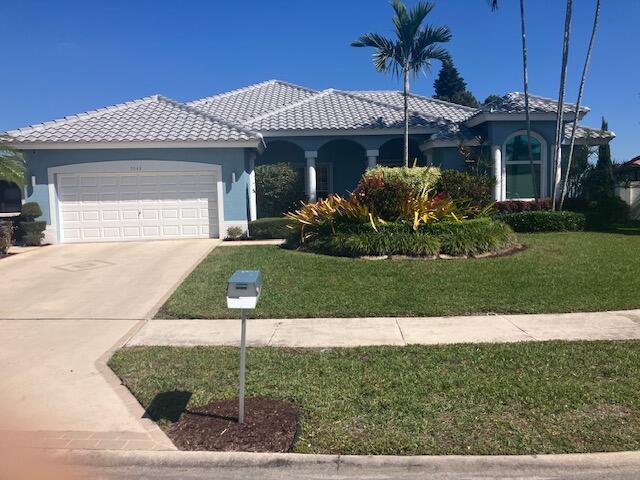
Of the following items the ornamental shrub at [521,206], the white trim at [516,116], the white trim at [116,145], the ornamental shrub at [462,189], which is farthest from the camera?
the white trim at [516,116]

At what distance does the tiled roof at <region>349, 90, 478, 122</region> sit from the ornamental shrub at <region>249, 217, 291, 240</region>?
8806mm

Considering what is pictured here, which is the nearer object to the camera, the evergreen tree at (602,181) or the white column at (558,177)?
the white column at (558,177)

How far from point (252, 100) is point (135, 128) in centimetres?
820

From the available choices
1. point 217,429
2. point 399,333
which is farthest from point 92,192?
point 217,429

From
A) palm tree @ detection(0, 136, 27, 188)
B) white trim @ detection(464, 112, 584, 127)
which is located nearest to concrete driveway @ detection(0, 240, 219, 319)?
palm tree @ detection(0, 136, 27, 188)

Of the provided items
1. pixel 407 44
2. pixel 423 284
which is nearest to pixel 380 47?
pixel 407 44

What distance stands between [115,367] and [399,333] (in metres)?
3.42

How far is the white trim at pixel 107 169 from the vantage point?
16156 millimetres

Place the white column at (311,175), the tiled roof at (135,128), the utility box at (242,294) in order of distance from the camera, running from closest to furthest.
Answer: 1. the utility box at (242,294)
2. the tiled roof at (135,128)
3. the white column at (311,175)

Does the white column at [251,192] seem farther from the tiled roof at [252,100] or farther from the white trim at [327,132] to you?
the tiled roof at [252,100]

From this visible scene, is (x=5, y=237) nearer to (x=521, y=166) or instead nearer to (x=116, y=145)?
(x=116, y=145)

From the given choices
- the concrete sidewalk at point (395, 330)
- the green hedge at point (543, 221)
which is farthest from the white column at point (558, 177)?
the concrete sidewalk at point (395, 330)

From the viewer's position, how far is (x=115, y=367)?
5.77 meters

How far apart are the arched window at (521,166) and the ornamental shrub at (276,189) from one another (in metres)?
7.46
